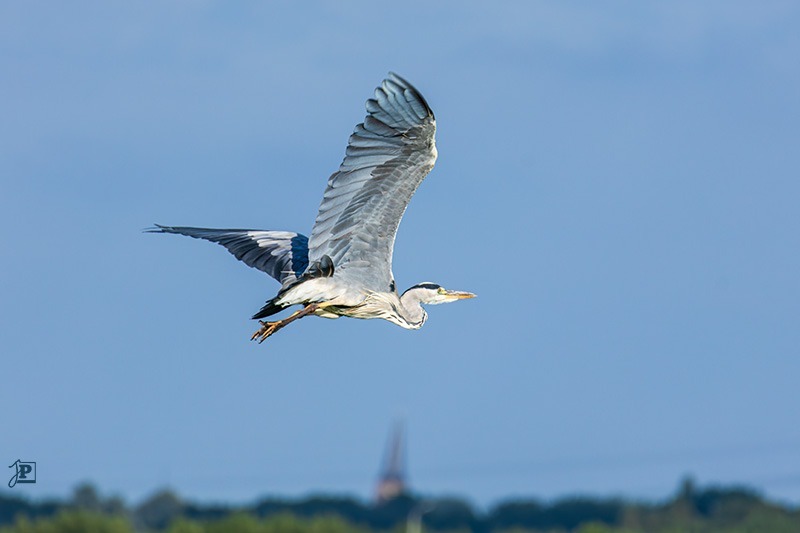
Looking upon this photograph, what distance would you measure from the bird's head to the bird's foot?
1.57 meters

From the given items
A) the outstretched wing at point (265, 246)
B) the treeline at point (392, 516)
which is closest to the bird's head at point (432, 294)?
the outstretched wing at point (265, 246)

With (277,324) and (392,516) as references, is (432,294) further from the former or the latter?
(392,516)

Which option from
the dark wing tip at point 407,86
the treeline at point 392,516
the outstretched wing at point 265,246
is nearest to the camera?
the dark wing tip at point 407,86

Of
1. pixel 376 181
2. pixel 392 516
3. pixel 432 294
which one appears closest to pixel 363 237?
pixel 376 181

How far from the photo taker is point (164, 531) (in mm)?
66188

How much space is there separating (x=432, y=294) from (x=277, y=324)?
84.0 inches

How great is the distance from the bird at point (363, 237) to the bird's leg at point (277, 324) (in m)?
0.01

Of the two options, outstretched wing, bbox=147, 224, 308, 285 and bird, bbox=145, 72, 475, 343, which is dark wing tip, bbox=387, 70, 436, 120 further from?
outstretched wing, bbox=147, 224, 308, 285

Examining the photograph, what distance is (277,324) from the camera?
16.8m

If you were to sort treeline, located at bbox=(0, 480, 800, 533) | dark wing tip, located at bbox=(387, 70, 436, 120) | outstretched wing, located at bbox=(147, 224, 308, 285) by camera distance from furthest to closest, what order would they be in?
1. treeline, located at bbox=(0, 480, 800, 533)
2. outstretched wing, located at bbox=(147, 224, 308, 285)
3. dark wing tip, located at bbox=(387, 70, 436, 120)

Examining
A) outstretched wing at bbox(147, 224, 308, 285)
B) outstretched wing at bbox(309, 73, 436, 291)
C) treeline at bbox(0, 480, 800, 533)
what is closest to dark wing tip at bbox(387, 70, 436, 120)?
outstretched wing at bbox(309, 73, 436, 291)

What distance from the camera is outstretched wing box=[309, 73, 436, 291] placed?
15.1 metres

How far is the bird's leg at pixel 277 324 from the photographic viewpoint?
661 inches

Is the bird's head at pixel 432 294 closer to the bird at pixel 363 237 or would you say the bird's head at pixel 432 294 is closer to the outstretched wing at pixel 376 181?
the bird at pixel 363 237
